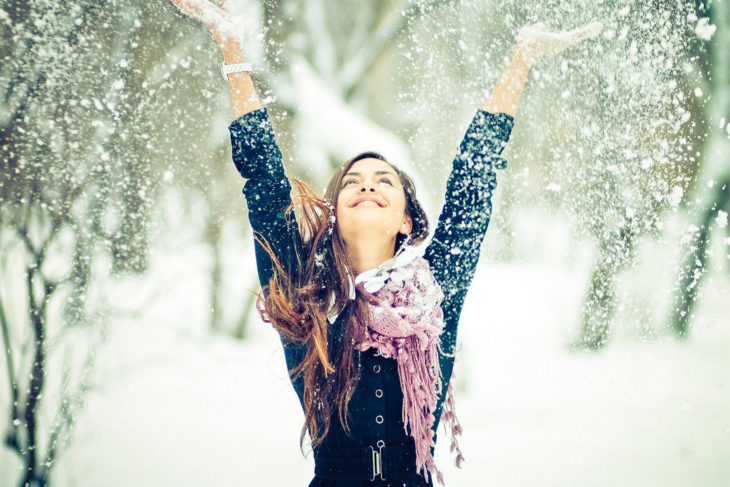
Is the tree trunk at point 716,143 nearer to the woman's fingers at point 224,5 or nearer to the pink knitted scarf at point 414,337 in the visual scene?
the pink knitted scarf at point 414,337

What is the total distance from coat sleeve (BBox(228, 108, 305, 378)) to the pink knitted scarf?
183mm

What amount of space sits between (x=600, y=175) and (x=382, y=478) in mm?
2072

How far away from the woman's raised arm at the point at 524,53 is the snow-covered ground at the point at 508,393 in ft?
5.37

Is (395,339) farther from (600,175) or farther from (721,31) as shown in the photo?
(721,31)

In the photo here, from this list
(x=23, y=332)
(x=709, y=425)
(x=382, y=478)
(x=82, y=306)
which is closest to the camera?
(x=382, y=478)

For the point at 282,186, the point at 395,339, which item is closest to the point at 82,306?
the point at 282,186

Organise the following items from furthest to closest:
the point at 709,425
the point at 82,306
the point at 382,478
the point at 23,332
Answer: the point at 709,425 < the point at 82,306 < the point at 23,332 < the point at 382,478

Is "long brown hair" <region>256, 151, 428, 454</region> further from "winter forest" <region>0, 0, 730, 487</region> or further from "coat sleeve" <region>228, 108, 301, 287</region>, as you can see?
"winter forest" <region>0, 0, 730, 487</region>

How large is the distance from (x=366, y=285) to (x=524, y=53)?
620mm

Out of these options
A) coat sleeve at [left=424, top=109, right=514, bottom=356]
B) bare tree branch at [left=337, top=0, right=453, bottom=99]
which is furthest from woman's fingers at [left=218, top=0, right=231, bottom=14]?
bare tree branch at [left=337, top=0, right=453, bottom=99]

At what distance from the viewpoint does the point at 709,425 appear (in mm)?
2457

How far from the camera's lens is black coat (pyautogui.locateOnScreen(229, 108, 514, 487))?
3.15 ft

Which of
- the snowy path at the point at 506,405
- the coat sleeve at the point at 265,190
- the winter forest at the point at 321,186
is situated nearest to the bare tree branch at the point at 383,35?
the winter forest at the point at 321,186

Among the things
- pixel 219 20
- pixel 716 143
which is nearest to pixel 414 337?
pixel 219 20
